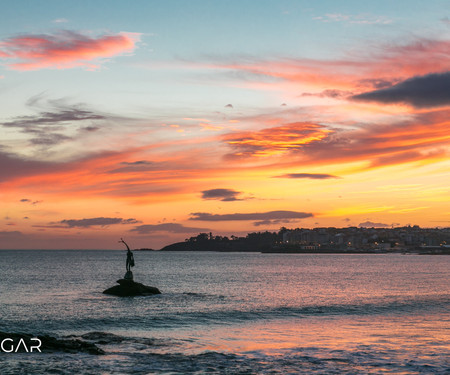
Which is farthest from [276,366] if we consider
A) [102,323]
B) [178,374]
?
[102,323]

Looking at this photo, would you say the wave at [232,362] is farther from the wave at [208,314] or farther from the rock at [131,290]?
the rock at [131,290]

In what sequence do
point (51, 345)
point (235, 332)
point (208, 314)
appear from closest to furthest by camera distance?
point (51, 345)
point (235, 332)
point (208, 314)

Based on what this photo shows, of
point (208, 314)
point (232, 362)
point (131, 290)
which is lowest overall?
point (208, 314)

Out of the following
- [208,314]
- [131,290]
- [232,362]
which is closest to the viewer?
[232,362]

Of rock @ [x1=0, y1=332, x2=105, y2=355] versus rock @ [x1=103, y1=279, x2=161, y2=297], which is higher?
A: rock @ [x1=0, y1=332, x2=105, y2=355]

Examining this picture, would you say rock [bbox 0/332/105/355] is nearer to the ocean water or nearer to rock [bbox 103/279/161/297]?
the ocean water

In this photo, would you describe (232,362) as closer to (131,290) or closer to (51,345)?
(51,345)

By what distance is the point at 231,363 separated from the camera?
26.7m

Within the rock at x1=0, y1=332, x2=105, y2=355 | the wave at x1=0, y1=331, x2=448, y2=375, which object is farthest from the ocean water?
the rock at x1=0, y1=332, x2=105, y2=355

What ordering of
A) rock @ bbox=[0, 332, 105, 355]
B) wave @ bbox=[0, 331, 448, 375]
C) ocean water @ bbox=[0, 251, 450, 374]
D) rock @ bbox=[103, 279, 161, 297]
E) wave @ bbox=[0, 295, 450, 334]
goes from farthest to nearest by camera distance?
rock @ bbox=[103, 279, 161, 297]
wave @ bbox=[0, 295, 450, 334]
rock @ bbox=[0, 332, 105, 355]
ocean water @ bbox=[0, 251, 450, 374]
wave @ bbox=[0, 331, 448, 375]

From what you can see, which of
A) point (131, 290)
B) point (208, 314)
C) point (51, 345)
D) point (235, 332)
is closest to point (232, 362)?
point (51, 345)

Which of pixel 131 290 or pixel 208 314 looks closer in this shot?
pixel 208 314

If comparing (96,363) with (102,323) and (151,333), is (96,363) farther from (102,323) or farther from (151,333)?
(102,323)

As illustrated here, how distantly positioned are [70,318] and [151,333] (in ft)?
35.0
